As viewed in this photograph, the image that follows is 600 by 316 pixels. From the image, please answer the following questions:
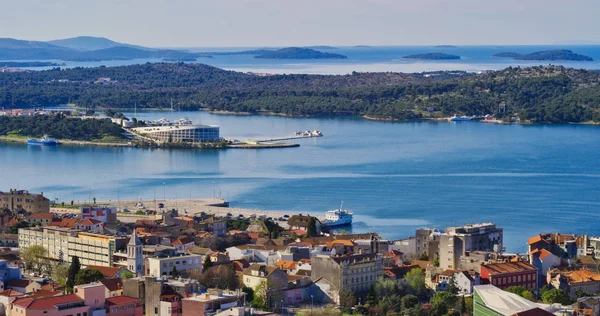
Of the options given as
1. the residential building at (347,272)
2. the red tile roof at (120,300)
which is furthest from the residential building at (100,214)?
the red tile roof at (120,300)

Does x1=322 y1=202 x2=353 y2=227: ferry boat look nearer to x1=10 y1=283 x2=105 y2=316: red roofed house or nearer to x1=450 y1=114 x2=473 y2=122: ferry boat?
x1=10 y1=283 x2=105 y2=316: red roofed house

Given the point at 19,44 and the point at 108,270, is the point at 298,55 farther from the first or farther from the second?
the point at 108,270

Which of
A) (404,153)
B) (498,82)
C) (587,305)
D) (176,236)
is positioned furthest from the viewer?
(498,82)

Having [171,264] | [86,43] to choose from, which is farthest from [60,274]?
[86,43]

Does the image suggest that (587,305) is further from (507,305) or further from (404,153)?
(404,153)

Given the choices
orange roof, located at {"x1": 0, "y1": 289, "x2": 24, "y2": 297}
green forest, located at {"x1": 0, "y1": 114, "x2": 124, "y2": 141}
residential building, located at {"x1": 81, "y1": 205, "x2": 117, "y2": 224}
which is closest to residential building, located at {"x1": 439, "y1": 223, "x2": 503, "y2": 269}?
residential building, located at {"x1": 81, "y1": 205, "x2": 117, "y2": 224}

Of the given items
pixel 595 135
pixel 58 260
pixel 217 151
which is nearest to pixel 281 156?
pixel 217 151

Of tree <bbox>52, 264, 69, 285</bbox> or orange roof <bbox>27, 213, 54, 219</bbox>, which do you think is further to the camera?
orange roof <bbox>27, 213, 54, 219</bbox>
